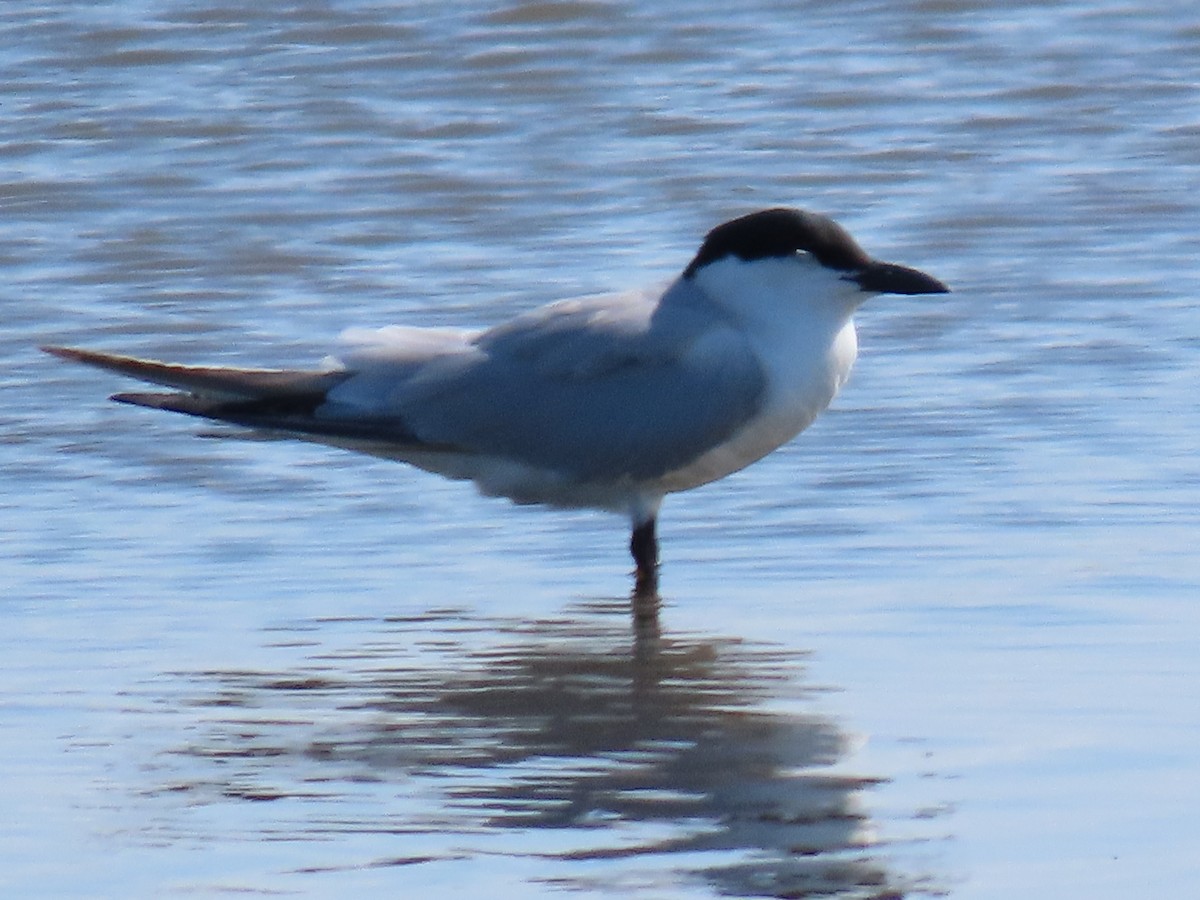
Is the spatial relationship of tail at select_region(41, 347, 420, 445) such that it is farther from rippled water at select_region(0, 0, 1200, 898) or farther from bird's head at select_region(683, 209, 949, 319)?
bird's head at select_region(683, 209, 949, 319)

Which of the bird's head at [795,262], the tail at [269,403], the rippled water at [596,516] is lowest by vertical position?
the rippled water at [596,516]

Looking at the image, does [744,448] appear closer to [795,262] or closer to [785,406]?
[785,406]

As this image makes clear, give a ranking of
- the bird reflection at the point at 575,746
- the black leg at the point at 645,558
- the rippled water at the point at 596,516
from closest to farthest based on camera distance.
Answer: the bird reflection at the point at 575,746 → the rippled water at the point at 596,516 → the black leg at the point at 645,558

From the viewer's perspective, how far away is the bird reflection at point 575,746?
138 inches

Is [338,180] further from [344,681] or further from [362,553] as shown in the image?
[344,681]

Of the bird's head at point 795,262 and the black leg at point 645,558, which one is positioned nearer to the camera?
the black leg at point 645,558

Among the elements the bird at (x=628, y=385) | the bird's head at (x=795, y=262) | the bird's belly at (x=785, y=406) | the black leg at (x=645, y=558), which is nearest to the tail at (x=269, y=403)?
the bird at (x=628, y=385)

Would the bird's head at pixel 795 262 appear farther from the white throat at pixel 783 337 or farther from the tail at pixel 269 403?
the tail at pixel 269 403

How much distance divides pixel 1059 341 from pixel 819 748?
9.50ft

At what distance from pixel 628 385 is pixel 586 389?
0.30 feet

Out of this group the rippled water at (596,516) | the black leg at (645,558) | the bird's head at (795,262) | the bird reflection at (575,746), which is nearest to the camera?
the bird reflection at (575,746)

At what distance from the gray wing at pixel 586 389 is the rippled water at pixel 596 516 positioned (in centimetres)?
24

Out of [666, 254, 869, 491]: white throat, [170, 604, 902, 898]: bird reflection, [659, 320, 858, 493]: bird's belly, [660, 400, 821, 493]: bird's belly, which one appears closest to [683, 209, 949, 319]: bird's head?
[666, 254, 869, 491]: white throat

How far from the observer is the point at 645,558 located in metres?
5.18
